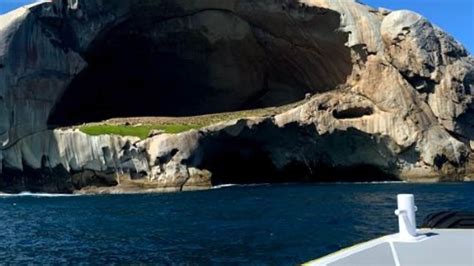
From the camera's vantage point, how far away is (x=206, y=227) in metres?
28.3

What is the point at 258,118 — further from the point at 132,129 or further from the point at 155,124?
the point at 132,129

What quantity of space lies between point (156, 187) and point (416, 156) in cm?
2539

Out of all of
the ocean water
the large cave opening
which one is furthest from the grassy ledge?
the ocean water

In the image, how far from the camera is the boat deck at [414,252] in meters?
7.39

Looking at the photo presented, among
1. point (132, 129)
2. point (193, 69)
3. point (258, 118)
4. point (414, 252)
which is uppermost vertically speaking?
point (193, 69)

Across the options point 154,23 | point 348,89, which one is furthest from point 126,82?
point 348,89

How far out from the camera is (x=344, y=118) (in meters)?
64.9

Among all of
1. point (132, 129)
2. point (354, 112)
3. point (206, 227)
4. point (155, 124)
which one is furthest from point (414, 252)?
point (354, 112)

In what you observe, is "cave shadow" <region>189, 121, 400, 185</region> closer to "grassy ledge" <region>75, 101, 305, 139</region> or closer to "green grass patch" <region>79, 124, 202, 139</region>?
"grassy ledge" <region>75, 101, 305, 139</region>

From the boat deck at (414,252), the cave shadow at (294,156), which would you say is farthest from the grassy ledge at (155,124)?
the boat deck at (414,252)

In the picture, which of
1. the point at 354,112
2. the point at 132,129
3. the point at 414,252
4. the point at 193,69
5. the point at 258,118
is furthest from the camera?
the point at 193,69

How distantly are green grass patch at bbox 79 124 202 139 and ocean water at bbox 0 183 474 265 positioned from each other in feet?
51.7

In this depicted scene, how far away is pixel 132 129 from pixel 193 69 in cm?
1528

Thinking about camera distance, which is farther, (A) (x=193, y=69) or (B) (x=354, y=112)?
(A) (x=193, y=69)
